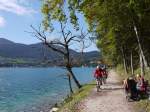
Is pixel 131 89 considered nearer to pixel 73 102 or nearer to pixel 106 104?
pixel 106 104

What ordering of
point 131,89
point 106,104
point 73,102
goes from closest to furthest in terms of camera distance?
point 106,104 → point 131,89 → point 73,102

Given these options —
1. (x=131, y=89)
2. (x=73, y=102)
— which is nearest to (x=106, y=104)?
(x=131, y=89)

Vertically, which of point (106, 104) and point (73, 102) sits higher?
point (106, 104)

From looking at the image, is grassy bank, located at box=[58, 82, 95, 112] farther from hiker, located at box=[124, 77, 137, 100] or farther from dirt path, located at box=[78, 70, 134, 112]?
hiker, located at box=[124, 77, 137, 100]

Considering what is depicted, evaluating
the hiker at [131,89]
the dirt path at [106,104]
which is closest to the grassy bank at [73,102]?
the dirt path at [106,104]

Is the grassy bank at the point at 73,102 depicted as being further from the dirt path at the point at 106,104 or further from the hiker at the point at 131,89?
the hiker at the point at 131,89

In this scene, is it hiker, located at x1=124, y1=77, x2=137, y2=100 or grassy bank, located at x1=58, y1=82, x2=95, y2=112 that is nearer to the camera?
hiker, located at x1=124, y1=77, x2=137, y2=100

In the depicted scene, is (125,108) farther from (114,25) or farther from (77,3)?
(114,25)

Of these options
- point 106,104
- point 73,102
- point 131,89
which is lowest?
point 73,102

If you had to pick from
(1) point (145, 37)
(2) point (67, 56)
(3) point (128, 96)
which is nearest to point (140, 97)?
(3) point (128, 96)

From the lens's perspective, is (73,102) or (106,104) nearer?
(106,104)

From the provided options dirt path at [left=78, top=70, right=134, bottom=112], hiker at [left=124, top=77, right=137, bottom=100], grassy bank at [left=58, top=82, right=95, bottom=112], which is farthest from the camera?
grassy bank at [left=58, top=82, right=95, bottom=112]

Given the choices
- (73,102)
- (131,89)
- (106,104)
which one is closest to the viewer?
(106,104)

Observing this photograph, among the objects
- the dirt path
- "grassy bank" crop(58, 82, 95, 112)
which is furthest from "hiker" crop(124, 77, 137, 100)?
"grassy bank" crop(58, 82, 95, 112)
